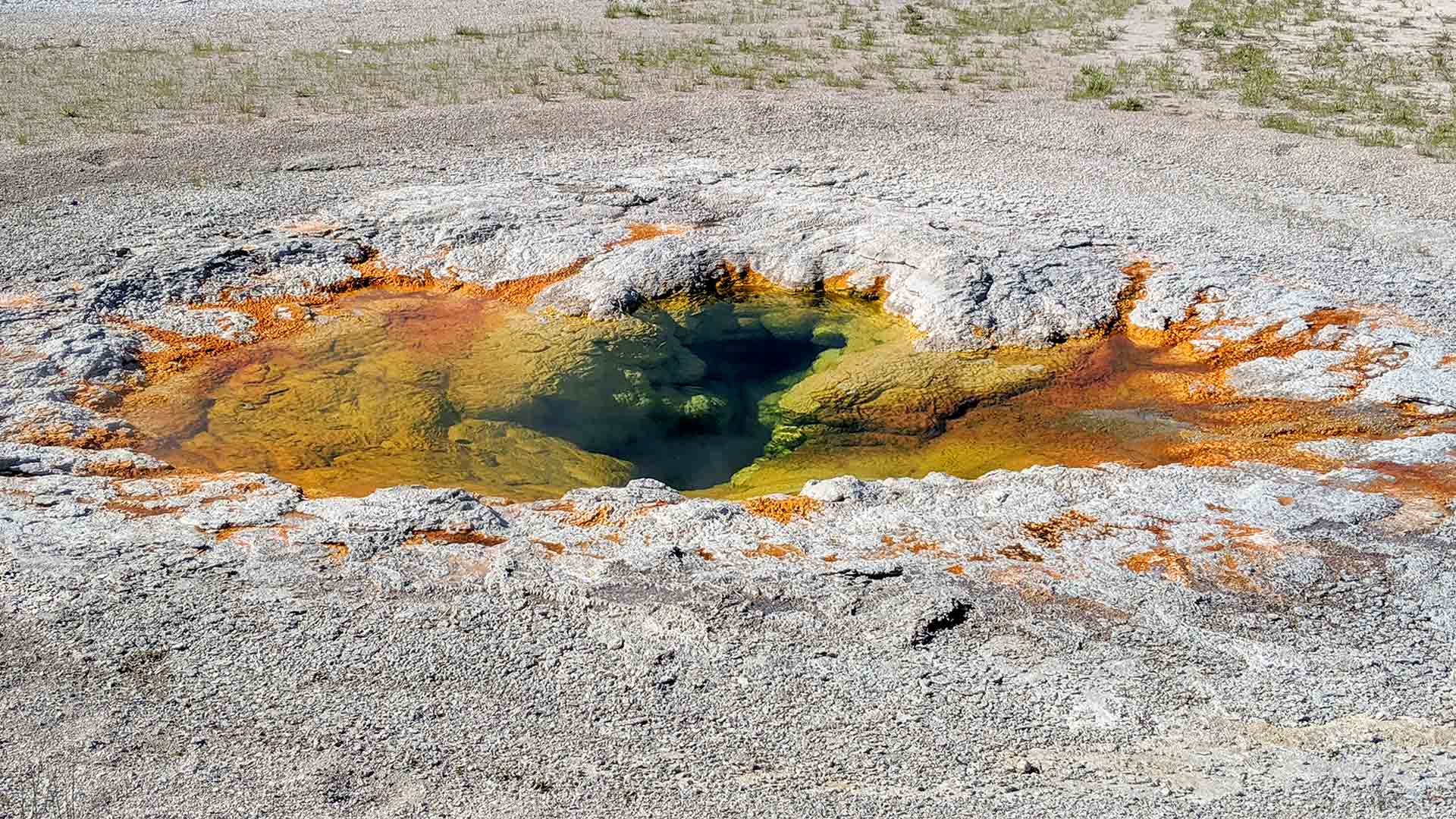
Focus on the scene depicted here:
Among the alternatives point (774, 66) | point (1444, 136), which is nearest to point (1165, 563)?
point (1444, 136)

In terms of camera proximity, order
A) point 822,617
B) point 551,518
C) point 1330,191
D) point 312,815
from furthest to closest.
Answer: point 1330,191 → point 551,518 → point 822,617 → point 312,815

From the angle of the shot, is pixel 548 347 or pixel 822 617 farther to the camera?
pixel 548 347

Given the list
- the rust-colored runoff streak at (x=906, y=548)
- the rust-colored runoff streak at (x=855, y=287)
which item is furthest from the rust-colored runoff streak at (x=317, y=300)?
the rust-colored runoff streak at (x=906, y=548)

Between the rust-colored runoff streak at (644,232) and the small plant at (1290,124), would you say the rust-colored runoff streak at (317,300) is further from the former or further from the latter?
the small plant at (1290,124)

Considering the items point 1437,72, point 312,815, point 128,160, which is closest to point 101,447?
point 312,815

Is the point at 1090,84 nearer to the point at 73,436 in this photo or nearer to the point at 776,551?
the point at 776,551

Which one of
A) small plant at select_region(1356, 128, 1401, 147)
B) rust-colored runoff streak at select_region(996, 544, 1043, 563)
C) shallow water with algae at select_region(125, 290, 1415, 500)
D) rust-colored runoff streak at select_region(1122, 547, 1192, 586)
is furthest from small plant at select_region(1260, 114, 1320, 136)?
rust-colored runoff streak at select_region(996, 544, 1043, 563)

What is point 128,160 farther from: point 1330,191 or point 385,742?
point 1330,191
